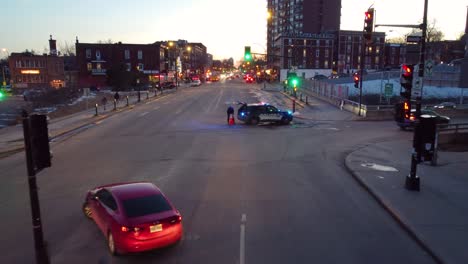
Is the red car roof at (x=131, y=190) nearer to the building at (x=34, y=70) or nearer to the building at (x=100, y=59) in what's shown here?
the building at (x=100, y=59)

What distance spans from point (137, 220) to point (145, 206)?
1.52ft

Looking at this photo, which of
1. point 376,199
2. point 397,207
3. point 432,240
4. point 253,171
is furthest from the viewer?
point 253,171

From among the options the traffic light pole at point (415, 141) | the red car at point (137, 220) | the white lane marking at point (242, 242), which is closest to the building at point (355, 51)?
the traffic light pole at point (415, 141)

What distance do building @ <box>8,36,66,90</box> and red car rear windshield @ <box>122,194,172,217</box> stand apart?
9879cm

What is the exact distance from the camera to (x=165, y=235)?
9055 millimetres

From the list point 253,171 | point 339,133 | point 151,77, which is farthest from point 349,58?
point 253,171

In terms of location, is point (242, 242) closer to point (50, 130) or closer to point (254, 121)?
point (254, 121)

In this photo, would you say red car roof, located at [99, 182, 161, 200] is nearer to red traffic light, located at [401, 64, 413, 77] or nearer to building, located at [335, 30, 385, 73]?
red traffic light, located at [401, 64, 413, 77]

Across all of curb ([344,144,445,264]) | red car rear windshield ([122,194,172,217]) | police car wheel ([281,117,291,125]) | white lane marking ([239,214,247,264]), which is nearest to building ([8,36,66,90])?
police car wheel ([281,117,291,125])

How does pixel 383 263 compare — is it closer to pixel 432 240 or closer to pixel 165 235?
pixel 432 240

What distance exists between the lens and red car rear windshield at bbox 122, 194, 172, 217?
909 centimetres

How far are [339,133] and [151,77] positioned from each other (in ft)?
246

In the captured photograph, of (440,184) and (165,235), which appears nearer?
(165,235)

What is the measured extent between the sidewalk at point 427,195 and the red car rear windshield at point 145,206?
6.30 metres
